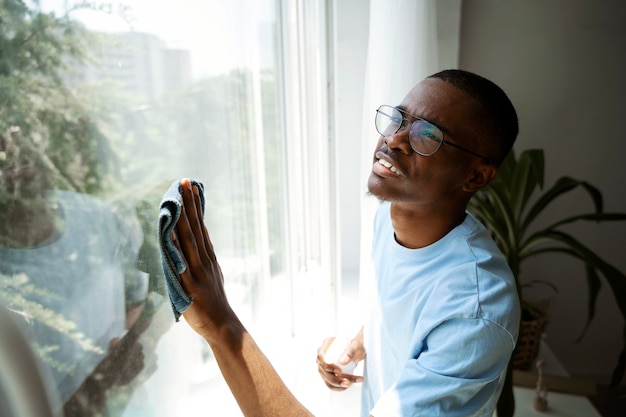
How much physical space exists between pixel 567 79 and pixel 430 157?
1.51 metres

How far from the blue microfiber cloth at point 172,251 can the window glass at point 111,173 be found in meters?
0.08

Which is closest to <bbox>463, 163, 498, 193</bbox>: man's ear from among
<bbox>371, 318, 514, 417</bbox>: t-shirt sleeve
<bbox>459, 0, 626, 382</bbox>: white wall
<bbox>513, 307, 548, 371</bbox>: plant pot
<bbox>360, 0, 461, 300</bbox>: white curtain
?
<bbox>371, 318, 514, 417</bbox>: t-shirt sleeve

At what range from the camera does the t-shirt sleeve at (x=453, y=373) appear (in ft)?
2.41

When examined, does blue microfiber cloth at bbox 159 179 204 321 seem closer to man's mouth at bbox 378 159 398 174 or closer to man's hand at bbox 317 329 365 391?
man's mouth at bbox 378 159 398 174

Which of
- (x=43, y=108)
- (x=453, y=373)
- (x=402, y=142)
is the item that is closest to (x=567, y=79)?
(x=402, y=142)

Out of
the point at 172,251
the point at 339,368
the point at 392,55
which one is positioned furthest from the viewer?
the point at 392,55

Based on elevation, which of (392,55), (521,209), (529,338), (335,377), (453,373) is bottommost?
(529,338)

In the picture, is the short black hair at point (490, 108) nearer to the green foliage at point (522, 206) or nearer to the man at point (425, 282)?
the man at point (425, 282)

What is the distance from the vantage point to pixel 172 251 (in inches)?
21.8

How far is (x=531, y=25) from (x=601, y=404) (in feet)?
5.83

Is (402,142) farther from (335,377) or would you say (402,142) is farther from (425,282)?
(335,377)

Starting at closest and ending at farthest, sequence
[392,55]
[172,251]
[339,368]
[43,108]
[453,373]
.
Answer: [43,108]
[172,251]
[453,373]
[339,368]
[392,55]

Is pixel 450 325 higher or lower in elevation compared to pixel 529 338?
higher

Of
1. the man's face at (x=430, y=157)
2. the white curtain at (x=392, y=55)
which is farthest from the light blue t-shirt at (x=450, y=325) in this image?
the white curtain at (x=392, y=55)
